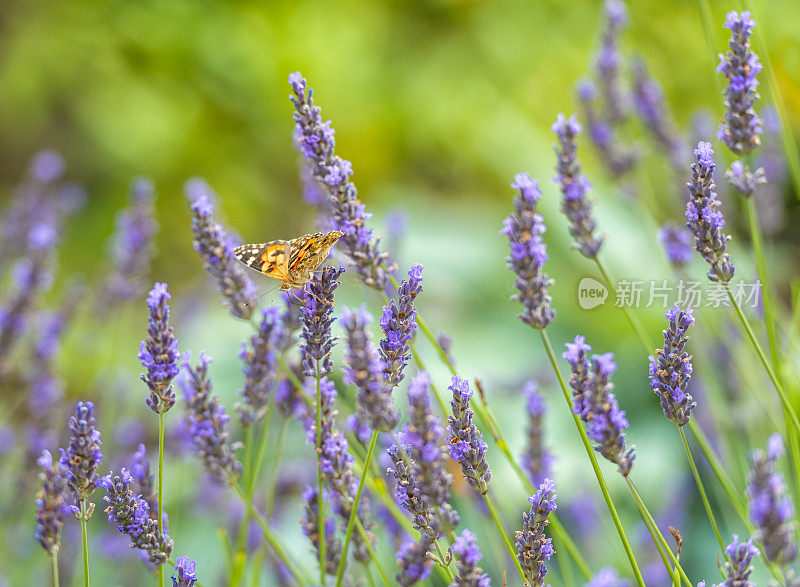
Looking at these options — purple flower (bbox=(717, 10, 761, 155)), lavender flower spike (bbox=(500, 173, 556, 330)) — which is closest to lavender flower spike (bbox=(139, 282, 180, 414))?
lavender flower spike (bbox=(500, 173, 556, 330))

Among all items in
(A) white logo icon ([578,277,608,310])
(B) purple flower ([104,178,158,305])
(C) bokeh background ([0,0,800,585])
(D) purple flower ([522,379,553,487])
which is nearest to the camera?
(D) purple flower ([522,379,553,487])

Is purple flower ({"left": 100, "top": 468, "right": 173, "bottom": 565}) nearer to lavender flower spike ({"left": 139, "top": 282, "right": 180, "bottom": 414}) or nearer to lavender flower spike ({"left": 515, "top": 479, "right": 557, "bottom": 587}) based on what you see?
lavender flower spike ({"left": 139, "top": 282, "right": 180, "bottom": 414})

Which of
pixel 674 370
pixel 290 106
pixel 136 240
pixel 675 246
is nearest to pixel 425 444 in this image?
pixel 674 370

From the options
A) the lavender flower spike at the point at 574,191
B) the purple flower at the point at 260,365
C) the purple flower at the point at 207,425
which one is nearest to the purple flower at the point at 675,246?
the lavender flower spike at the point at 574,191

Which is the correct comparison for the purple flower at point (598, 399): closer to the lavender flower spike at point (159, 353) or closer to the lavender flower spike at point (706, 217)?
the lavender flower spike at point (706, 217)

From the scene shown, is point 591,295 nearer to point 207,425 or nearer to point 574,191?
point 574,191

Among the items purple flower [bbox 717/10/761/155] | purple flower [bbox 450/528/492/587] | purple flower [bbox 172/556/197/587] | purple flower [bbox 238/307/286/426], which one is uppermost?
purple flower [bbox 717/10/761/155]
